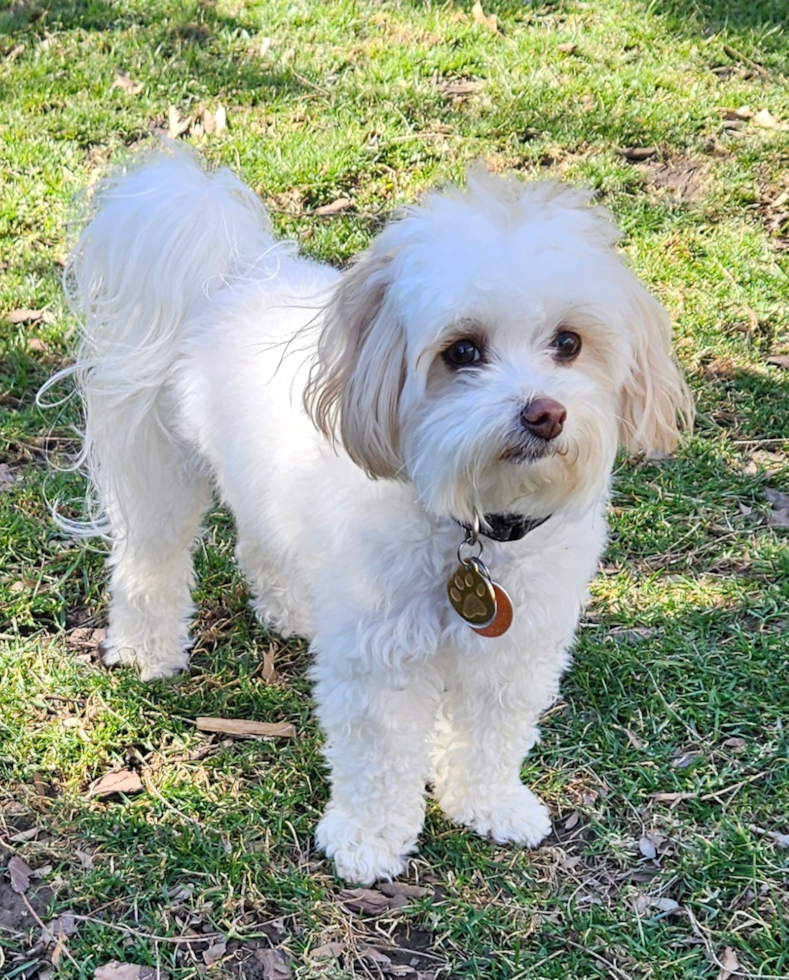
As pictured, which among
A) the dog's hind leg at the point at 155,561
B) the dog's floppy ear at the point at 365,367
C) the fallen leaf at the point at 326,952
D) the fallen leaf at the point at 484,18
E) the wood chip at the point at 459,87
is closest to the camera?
the dog's floppy ear at the point at 365,367

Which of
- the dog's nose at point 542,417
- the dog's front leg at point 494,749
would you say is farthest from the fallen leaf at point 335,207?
the dog's nose at point 542,417

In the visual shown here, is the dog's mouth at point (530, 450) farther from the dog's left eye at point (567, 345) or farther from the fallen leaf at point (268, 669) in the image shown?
the fallen leaf at point (268, 669)

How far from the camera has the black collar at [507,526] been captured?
2338 millimetres

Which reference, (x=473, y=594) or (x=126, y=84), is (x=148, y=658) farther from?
(x=126, y=84)

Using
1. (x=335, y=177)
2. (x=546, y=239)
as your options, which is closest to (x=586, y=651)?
(x=546, y=239)

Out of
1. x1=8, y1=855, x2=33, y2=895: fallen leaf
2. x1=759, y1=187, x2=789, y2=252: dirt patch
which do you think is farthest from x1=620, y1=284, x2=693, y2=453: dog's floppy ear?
x1=759, y1=187, x2=789, y2=252: dirt patch

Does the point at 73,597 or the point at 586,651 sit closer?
the point at 586,651

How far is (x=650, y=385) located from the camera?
7.85 feet

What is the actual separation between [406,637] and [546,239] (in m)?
0.97

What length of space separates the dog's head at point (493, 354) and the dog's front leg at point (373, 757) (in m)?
0.60

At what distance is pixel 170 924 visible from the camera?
9.18 ft

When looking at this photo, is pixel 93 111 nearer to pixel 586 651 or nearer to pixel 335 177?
pixel 335 177

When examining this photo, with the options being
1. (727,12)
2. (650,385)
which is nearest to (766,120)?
(727,12)

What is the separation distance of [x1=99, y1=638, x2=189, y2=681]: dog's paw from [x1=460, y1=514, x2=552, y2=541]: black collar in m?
1.54
